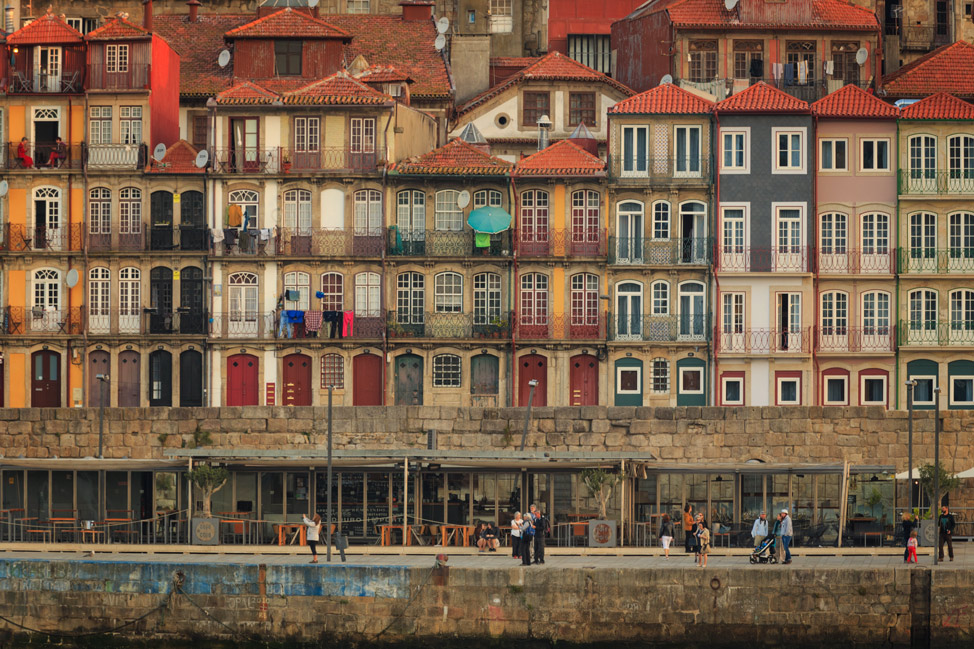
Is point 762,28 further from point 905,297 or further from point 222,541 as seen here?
point 222,541

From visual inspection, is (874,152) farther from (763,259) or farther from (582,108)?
(582,108)

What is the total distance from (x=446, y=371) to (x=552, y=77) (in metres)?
13.3

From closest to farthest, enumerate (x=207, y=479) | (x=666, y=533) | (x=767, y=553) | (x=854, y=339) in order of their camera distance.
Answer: (x=767, y=553) < (x=666, y=533) < (x=207, y=479) < (x=854, y=339)

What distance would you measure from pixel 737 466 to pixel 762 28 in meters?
24.3

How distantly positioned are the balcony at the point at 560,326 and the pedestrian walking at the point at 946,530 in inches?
718

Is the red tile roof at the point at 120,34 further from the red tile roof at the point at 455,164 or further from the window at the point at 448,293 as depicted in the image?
the window at the point at 448,293

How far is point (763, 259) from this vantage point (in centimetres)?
7362

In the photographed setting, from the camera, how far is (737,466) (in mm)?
60062

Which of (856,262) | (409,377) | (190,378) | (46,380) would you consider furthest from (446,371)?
(856,262)

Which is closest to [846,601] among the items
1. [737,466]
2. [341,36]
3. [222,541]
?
[737,466]

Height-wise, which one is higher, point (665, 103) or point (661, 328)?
point (665, 103)

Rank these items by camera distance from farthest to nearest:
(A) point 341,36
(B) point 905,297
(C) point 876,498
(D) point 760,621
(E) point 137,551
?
(A) point 341,36
(B) point 905,297
(C) point 876,498
(E) point 137,551
(D) point 760,621

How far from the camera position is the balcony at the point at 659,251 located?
73.8 m

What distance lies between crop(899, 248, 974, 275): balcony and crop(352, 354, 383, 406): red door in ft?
56.3
